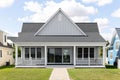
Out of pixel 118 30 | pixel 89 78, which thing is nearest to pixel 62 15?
pixel 118 30

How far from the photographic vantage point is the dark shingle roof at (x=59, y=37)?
3142 cm

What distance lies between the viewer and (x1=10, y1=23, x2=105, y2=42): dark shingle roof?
3142cm

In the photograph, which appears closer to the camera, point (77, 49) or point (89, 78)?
point (89, 78)

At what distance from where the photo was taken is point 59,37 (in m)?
32.7

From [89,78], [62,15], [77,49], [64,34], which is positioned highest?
[62,15]

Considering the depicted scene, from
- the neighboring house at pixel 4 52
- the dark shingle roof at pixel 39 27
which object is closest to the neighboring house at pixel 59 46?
the dark shingle roof at pixel 39 27

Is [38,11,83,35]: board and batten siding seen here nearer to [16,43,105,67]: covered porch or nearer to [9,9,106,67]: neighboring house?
[9,9,106,67]: neighboring house

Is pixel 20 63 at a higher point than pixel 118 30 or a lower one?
lower

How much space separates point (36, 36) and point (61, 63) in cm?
507

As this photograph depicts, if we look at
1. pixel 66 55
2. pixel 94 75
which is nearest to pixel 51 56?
pixel 66 55

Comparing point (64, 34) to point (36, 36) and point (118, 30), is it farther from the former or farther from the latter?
point (118, 30)

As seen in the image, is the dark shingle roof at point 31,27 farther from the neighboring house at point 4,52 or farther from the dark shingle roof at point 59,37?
the neighboring house at point 4,52

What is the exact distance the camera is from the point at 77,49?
33406mm

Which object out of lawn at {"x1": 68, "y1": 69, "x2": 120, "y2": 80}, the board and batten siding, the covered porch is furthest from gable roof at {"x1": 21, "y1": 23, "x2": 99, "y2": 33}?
lawn at {"x1": 68, "y1": 69, "x2": 120, "y2": 80}
